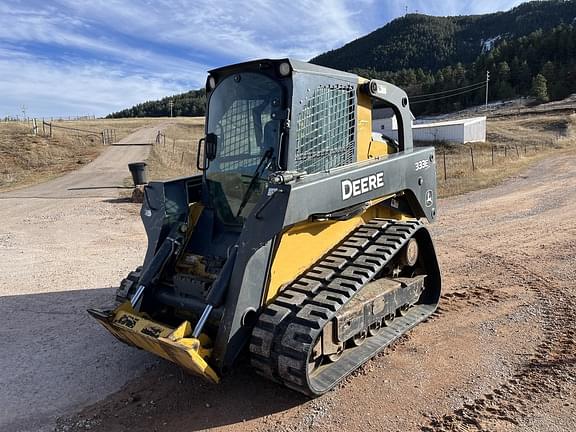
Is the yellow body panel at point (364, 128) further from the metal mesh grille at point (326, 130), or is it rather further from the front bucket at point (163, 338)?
the front bucket at point (163, 338)

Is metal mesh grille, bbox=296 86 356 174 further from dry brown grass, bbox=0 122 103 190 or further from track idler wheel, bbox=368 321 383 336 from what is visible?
dry brown grass, bbox=0 122 103 190

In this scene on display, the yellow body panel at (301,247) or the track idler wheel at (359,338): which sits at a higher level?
the yellow body panel at (301,247)

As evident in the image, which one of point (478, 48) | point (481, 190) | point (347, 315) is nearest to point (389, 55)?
point (478, 48)

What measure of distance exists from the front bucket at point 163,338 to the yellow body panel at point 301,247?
720 mm

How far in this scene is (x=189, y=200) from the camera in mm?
5523

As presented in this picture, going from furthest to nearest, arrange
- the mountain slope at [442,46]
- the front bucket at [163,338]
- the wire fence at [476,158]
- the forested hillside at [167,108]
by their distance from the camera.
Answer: the mountain slope at [442,46] → the forested hillside at [167,108] → the wire fence at [476,158] → the front bucket at [163,338]

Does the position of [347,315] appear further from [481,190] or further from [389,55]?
[389,55]

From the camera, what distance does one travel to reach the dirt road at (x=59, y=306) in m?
4.62

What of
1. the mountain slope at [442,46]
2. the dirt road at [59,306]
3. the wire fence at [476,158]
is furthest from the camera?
the mountain slope at [442,46]

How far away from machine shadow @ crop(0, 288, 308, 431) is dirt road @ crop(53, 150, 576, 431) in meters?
0.02

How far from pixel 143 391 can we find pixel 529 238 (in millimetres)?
7673

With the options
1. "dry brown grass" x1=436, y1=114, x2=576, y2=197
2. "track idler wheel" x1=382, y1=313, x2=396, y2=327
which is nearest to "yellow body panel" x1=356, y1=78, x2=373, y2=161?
"track idler wheel" x1=382, y1=313, x2=396, y2=327

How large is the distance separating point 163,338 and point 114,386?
122 cm

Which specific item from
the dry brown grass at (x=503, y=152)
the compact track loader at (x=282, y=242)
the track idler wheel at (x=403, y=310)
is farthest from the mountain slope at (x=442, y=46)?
the compact track loader at (x=282, y=242)
